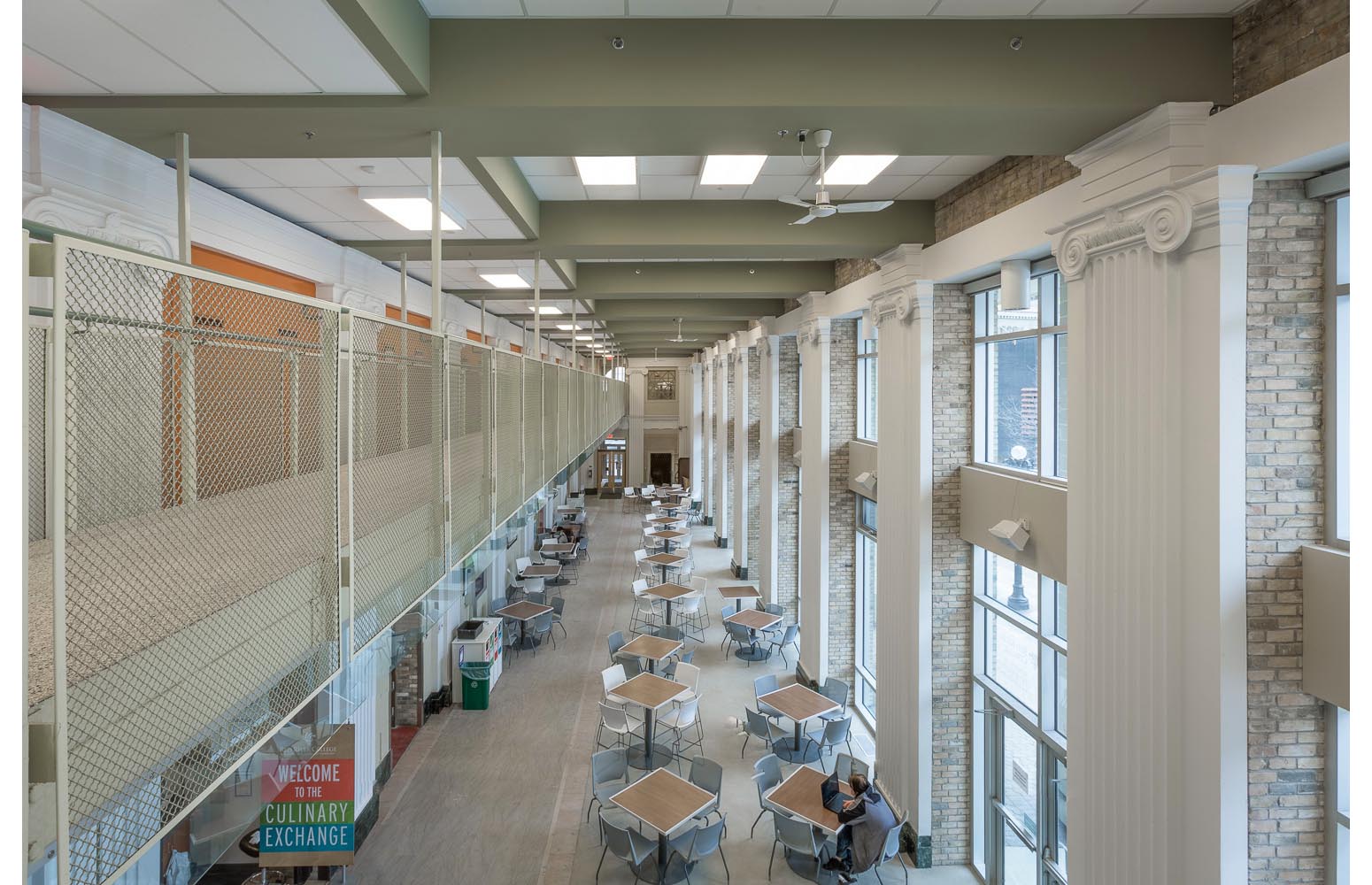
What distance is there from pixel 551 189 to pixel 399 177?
1.77 m

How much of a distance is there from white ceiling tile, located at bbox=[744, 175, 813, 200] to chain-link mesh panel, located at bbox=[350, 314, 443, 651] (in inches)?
168

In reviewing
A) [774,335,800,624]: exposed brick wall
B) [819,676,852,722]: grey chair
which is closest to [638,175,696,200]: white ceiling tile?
[819,676,852,722]: grey chair

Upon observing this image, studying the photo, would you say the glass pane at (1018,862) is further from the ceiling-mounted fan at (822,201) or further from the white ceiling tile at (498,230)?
the white ceiling tile at (498,230)

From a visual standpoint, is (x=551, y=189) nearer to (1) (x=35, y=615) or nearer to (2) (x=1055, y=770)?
(1) (x=35, y=615)

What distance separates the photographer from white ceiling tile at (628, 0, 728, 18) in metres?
3.55

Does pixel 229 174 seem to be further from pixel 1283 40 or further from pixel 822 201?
pixel 1283 40

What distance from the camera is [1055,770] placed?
6691mm

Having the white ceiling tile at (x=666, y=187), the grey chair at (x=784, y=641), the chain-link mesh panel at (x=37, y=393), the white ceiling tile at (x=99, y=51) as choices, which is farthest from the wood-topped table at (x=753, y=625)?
the chain-link mesh panel at (x=37, y=393)

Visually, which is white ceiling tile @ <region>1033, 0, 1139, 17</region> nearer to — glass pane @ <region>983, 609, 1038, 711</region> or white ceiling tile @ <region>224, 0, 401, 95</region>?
white ceiling tile @ <region>224, 0, 401, 95</region>

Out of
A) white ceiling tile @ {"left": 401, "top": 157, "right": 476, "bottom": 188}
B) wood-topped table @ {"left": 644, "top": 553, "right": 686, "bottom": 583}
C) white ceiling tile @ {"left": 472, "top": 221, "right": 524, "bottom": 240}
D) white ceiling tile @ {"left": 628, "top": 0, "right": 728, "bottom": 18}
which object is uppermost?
white ceiling tile @ {"left": 628, "top": 0, "right": 728, "bottom": 18}

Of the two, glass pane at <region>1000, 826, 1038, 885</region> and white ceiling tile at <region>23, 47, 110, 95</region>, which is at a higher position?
white ceiling tile at <region>23, 47, 110, 95</region>

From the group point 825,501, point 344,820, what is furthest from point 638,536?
point 344,820

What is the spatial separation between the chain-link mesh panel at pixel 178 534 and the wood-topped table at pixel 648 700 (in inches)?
318

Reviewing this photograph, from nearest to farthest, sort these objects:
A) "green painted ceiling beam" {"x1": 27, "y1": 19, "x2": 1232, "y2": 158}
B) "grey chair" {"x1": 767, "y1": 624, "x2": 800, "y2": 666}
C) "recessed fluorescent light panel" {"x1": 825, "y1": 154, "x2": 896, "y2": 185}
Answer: "green painted ceiling beam" {"x1": 27, "y1": 19, "x2": 1232, "y2": 158}, "recessed fluorescent light panel" {"x1": 825, "y1": 154, "x2": 896, "y2": 185}, "grey chair" {"x1": 767, "y1": 624, "x2": 800, "y2": 666}
